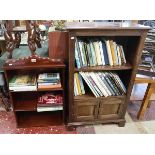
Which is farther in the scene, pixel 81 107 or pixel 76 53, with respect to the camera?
pixel 81 107

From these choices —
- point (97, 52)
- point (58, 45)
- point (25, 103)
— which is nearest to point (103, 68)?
point (97, 52)

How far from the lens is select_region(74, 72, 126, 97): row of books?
1.62 metres

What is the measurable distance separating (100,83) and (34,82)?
0.61m

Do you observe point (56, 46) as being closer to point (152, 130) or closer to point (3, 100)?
point (3, 100)

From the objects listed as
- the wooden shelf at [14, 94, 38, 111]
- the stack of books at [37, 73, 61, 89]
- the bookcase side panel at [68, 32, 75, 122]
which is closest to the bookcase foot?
the bookcase side panel at [68, 32, 75, 122]

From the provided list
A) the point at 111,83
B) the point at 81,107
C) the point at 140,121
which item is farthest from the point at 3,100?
the point at 140,121

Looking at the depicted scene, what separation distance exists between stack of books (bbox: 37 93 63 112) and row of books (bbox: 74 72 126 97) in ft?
0.62

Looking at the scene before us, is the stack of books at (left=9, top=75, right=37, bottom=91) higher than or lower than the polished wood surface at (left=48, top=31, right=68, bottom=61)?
lower

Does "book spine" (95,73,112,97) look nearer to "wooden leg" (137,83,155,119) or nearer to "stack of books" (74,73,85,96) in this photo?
"stack of books" (74,73,85,96)

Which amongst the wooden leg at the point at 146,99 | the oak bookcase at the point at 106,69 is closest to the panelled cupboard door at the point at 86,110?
the oak bookcase at the point at 106,69
